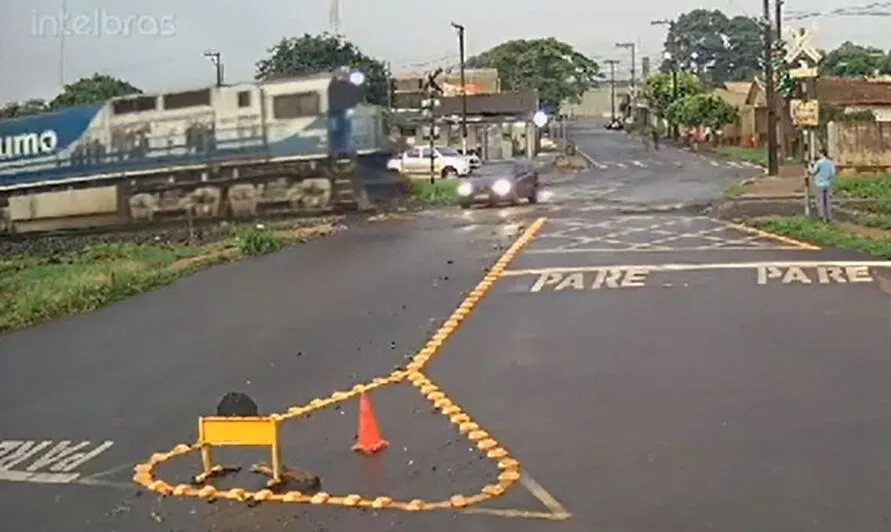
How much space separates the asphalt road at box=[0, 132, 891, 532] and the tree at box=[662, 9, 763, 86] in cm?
13167

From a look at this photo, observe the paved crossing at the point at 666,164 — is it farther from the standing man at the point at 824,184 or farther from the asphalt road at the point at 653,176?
the standing man at the point at 824,184

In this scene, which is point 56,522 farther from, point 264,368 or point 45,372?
point 45,372

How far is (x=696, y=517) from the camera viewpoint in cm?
759

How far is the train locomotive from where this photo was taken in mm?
34188

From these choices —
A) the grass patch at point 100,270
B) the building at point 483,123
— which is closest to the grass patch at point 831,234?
the grass patch at point 100,270

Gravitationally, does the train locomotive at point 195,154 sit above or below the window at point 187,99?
below

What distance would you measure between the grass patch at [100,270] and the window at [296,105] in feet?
13.9

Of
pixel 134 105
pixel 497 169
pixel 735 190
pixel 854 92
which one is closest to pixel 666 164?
pixel 854 92

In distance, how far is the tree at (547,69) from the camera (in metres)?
108

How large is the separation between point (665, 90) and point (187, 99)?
65.3 meters

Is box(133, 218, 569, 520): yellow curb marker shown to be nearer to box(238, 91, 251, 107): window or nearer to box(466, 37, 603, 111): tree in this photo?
box(238, 91, 251, 107): window

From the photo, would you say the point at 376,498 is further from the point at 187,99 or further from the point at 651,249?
the point at 187,99

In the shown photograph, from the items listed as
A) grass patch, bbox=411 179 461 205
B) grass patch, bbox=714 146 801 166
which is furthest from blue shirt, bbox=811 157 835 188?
grass patch, bbox=714 146 801 166

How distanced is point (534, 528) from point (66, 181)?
101 ft
